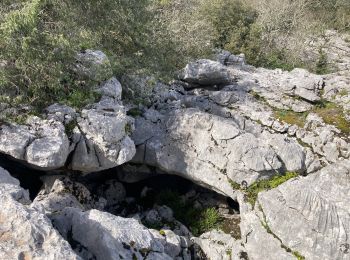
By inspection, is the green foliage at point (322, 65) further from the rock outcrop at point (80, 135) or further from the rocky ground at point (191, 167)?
the rock outcrop at point (80, 135)

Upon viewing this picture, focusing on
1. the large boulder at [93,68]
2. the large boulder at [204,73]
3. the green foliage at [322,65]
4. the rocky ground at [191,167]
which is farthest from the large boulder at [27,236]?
the green foliage at [322,65]

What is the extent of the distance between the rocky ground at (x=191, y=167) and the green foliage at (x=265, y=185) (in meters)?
0.04

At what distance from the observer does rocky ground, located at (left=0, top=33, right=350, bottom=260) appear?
1030cm

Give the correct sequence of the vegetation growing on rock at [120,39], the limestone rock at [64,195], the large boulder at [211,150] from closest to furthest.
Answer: the vegetation growing on rock at [120,39]
the limestone rock at [64,195]
the large boulder at [211,150]

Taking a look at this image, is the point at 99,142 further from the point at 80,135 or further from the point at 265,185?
the point at 265,185

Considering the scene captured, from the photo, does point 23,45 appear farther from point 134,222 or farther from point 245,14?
point 245,14

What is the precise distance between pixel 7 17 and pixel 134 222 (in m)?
7.04

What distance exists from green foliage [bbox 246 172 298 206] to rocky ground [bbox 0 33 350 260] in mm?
38

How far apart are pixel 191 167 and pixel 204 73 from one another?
4.90 m

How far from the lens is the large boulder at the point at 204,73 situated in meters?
17.1

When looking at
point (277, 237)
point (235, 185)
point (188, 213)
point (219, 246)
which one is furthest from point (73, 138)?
point (277, 237)

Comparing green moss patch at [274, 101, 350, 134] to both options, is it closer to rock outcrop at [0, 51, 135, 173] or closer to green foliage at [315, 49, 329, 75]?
rock outcrop at [0, 51, 135, 173]

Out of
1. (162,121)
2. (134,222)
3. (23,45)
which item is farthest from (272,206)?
(23,45)

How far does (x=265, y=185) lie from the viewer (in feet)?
43.2
